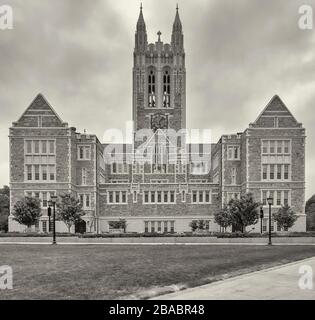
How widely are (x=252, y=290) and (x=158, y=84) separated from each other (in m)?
69.6

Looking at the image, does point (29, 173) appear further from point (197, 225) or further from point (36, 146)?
point (197, 225)

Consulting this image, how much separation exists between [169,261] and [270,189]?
117ft

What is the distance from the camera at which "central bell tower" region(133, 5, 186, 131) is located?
3029 inches

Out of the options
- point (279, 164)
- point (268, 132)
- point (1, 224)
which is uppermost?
point (268, 132)

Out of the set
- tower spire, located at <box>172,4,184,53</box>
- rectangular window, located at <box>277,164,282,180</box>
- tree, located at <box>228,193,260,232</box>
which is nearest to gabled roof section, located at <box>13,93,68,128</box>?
tree, located at <box>228,193,260,232</box>

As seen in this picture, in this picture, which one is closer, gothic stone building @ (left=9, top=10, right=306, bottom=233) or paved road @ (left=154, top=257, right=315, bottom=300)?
paved road @ (left=154, top=257, right=315, bottom=300)

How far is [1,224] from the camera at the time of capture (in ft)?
199

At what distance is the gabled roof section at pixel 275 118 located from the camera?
172ft

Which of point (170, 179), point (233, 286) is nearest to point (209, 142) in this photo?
point (170, 179)

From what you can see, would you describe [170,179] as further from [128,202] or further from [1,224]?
[1,224]

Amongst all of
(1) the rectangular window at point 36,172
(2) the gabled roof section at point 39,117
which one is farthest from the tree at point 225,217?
(1) the rectangular window at point 36,172

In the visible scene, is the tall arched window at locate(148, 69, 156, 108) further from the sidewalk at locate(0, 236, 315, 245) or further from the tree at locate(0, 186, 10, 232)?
the sidewalk at locate(0, 236, 315, 245)

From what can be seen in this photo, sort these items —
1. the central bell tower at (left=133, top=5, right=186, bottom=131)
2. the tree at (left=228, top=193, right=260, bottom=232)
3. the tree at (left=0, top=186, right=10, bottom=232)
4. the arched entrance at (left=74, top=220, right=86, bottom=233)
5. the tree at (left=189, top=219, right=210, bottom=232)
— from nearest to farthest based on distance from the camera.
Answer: the tree at (left=228, top=193, right=260, bottom=232) < the arched entrance at (left=74, top=220, right=86, bottom=233) < the tree at (left=189, top=219, right=210, bottom=232) < the tree at (left=0, top=186, right=10, bottom=232) < the central bell tower at (left=133, top=5, right=186, bottom=131)

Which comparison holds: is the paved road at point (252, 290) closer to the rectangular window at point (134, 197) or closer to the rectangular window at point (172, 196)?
the rectangular window at point (172, 196)
